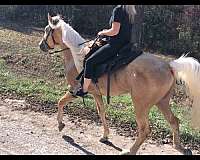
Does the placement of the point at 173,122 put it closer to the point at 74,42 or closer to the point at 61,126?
the point at 61,126

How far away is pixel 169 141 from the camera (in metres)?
8.02

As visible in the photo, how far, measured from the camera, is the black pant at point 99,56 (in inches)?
290

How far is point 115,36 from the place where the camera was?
Answer: 7.29 meters

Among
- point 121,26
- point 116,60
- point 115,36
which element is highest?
point 121,26

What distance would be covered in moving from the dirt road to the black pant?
1.22m

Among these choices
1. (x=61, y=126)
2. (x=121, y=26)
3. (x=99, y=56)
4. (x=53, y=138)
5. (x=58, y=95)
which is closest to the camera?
(x=121, y=26)

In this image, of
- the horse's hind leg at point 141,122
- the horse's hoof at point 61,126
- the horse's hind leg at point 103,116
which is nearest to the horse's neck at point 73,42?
the horse's hind leg at point 103,116

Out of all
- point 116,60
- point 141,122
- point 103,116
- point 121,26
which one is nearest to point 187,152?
point 141,122

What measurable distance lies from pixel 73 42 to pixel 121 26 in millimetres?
1286

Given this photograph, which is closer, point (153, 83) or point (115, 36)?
point (153, 83)

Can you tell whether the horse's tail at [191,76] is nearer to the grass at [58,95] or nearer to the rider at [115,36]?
the grass at [58,95]

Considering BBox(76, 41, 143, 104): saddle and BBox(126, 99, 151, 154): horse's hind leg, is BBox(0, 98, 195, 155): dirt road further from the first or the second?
BBox(76, 41, 143, 104): saddle
